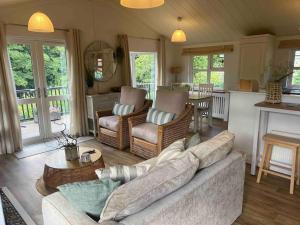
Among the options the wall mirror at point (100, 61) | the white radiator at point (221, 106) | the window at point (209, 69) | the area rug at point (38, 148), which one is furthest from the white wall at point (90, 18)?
the white radiator at point (221, 106)

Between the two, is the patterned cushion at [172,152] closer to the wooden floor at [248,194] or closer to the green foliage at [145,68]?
the wooden floor at [248,194]

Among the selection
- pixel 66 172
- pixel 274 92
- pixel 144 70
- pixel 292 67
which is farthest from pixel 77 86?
pixel 292 67

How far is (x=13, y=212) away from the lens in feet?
7.38

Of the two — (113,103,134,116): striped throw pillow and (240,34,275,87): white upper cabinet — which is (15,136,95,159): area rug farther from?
(240,34,275,87): white upper cabinet

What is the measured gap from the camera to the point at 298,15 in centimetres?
403

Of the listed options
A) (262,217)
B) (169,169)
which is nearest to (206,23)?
(262,217)

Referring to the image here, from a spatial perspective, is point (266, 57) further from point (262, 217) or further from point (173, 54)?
point (262, 217)

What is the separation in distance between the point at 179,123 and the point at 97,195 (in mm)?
2286

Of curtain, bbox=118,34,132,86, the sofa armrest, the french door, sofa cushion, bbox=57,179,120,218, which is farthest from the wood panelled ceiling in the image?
the sofa armrest

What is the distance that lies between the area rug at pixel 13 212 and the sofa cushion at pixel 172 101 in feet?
7.44

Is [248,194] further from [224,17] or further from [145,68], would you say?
[145,68]

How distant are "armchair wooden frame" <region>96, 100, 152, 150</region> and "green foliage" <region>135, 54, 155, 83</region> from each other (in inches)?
87.7

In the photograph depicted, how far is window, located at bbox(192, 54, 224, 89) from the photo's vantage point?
6.05m

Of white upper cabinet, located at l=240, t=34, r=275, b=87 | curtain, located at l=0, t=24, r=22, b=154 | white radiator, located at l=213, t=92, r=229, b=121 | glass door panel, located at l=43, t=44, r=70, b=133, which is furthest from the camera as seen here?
white radiator, located at l=213, t=92, r=229, b=121
